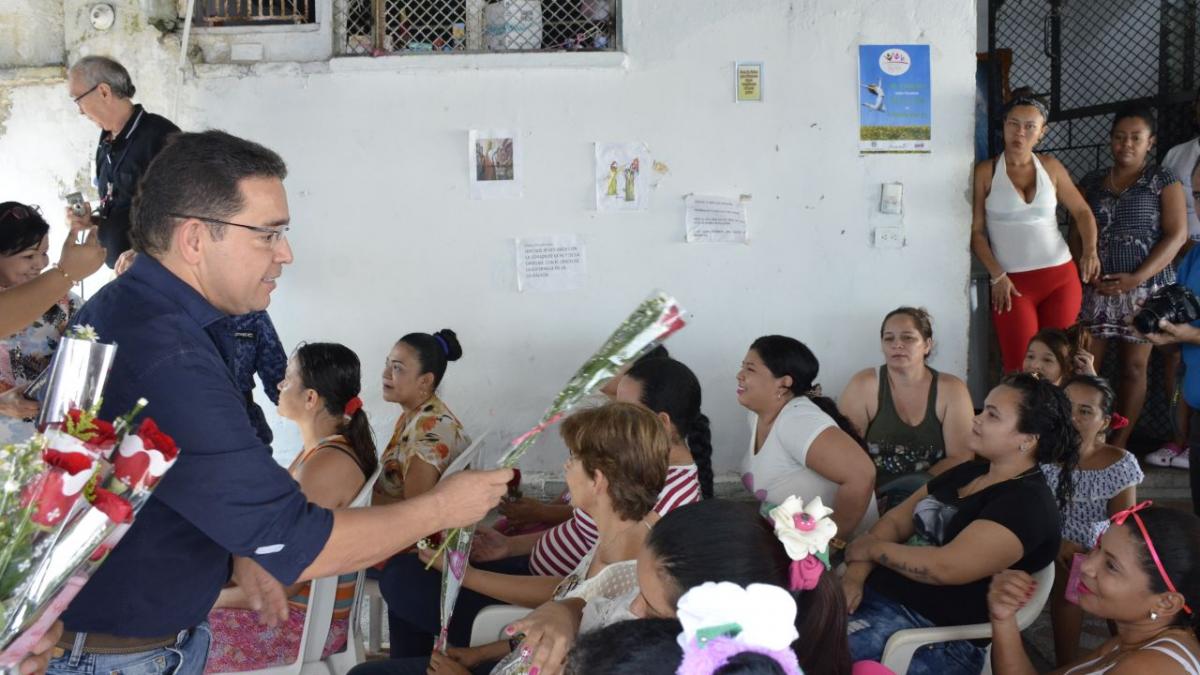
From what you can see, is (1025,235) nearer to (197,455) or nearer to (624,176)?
(624,176)

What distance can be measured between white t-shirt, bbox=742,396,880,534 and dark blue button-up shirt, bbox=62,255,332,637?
184 centimetres

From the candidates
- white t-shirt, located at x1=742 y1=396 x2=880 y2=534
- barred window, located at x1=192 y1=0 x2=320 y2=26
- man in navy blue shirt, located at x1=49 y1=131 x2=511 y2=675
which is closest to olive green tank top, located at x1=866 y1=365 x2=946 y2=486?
white t-shirt, located at x1=742 y1=396 x2=880 y2=534

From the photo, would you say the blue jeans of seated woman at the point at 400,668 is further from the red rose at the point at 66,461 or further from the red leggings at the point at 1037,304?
the red leggings at the point at 1037,304

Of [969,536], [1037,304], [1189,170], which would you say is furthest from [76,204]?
[1189,170]

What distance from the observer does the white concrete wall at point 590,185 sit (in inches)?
183

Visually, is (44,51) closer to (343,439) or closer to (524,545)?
(343,439)

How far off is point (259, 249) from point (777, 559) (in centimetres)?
105

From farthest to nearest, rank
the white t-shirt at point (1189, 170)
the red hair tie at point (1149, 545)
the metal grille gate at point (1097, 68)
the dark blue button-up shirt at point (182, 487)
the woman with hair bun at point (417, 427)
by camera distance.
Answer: the metal grille gate at point (1097, 68), the white t-shirt at point (1189, 170), the woman with hair bun at point (417, 427), the red hair tie at point (1149, 545), the dark blue button-up shirt at point (182, 487)

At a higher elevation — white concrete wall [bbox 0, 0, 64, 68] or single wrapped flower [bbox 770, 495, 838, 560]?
white concrete wall [bbox 0, 0, 64, 68]

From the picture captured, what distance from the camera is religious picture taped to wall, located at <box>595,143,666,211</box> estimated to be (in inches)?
183

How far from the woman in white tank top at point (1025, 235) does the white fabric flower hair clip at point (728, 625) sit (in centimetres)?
370

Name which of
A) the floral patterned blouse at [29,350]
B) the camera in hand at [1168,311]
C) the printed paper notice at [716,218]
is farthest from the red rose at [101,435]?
the printed paper notice at [716,218]

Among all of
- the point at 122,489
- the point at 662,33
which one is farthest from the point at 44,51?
the point at 122,489

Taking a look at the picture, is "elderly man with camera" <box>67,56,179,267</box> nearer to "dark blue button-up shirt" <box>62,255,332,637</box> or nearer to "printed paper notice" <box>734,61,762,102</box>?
"printed paper notice" <box>734,61,762,102</box>
